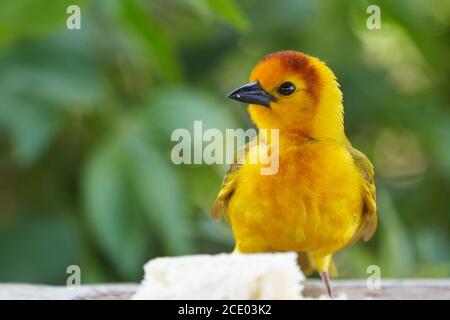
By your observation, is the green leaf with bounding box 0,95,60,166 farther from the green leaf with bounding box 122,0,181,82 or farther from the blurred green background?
the green leaf with bounding box 122,0,181,82

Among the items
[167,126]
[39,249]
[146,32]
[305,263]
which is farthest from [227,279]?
[39,249]

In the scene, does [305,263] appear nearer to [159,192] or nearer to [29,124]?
[159,192]

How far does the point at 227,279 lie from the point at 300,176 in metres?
0.14

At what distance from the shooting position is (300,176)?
0.96 metres

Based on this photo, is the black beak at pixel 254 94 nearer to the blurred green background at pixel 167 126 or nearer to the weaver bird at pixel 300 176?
the weaver bird at pixel 300 176

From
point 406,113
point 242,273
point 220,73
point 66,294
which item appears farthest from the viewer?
point 220,73

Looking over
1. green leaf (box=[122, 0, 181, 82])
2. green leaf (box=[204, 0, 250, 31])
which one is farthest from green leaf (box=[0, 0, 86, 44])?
green leaf (box=[204, 0, 250, 31])

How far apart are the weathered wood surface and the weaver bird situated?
0.15m

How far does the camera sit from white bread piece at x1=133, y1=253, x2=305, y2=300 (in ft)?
2.90

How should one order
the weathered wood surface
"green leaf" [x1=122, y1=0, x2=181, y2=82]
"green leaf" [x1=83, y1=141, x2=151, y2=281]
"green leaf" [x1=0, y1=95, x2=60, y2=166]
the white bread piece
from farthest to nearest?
"green leaf" [x1=0, y1=95, x2=60, y2=166], "green leaf" [x1=83, y1=141, x2=151, y2=281], "green leaf" [x1=122, y1=0, x2=181, y2=82], the weathered wood surface, the white bread piece

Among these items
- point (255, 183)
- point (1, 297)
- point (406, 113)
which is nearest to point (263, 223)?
point (255, 183)

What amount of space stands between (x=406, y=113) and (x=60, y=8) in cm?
77

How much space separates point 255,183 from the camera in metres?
0.97

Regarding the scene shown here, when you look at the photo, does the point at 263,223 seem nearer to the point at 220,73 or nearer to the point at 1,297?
the point at 1,297
